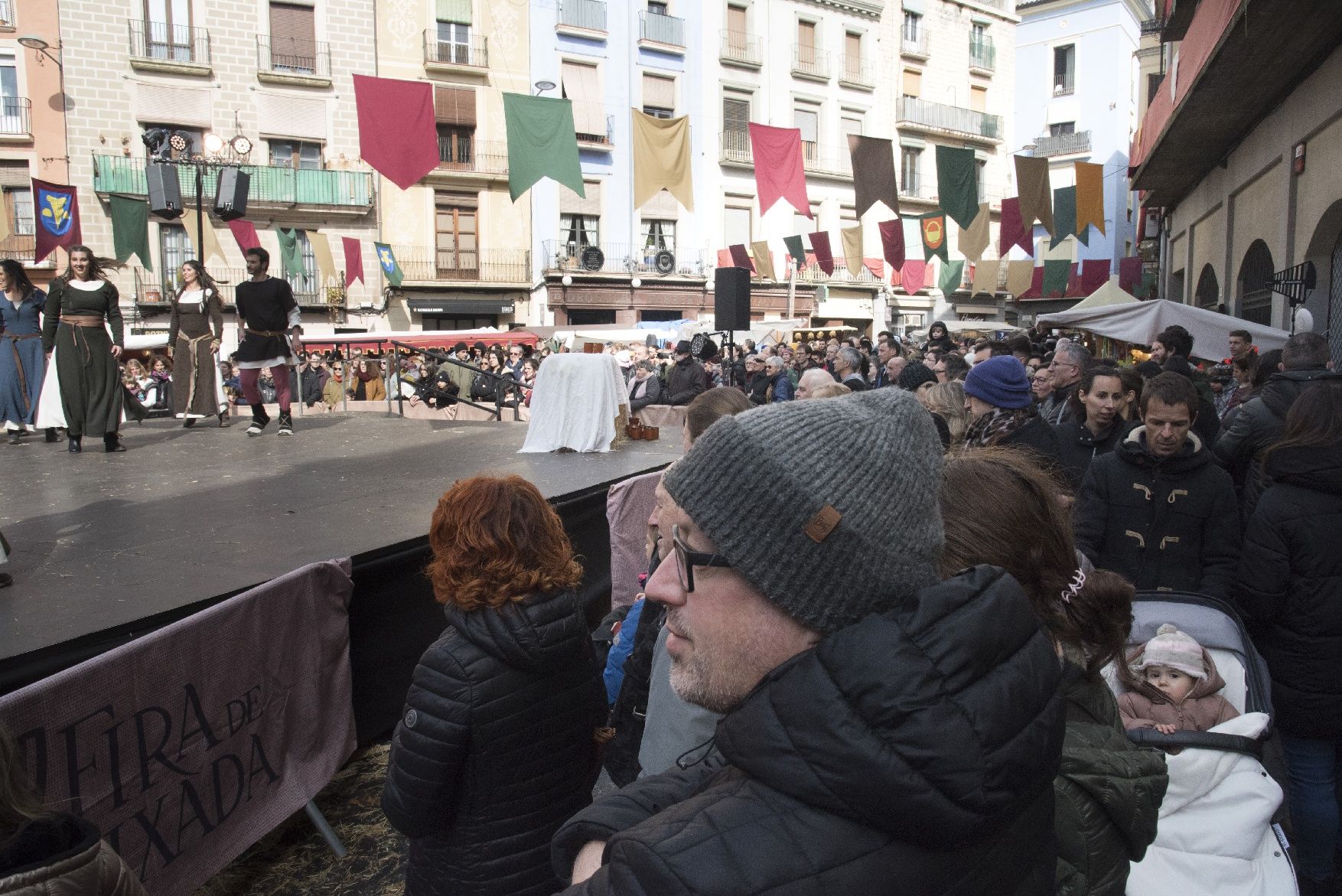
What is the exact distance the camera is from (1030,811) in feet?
3.30

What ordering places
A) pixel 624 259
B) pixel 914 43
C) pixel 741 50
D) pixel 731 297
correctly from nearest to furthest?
pixel 731 297, pixel 624 259, pixel 741 50, pixel 914 43

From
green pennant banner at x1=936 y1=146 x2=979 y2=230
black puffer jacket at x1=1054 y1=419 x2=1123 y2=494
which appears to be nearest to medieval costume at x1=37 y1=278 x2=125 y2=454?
black puffer jacket at x1=1054 y1=419 x2=1123 y2=494

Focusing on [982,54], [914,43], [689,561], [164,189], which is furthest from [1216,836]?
[982,54]

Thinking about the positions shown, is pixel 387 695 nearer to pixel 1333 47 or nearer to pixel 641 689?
pixel 641 689

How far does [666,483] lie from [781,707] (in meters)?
0.29

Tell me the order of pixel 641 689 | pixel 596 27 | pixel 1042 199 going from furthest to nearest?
pixel 596 27
pixel 1042 199
pixel 641 689

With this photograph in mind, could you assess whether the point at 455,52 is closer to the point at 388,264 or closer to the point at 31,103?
the point at 388,264

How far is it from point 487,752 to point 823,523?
1.60 m

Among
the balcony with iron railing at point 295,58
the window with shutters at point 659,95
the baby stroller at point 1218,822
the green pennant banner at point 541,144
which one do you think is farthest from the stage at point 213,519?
the window with shutters at point 659,95

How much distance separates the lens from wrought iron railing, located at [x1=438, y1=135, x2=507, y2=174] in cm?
2961

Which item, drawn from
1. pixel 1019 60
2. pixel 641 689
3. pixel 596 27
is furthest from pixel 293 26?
pixel 1019 60

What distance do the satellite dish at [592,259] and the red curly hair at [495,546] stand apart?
29060 mm

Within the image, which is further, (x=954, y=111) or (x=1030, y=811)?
(x=954, y=111)

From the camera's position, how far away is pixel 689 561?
102 centimetres
